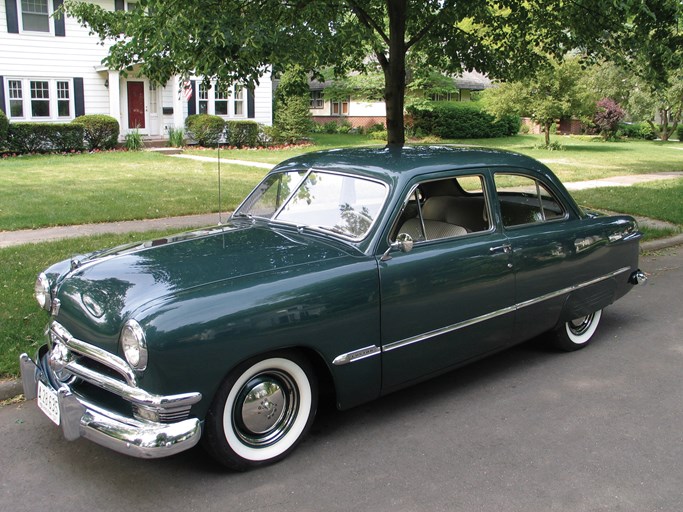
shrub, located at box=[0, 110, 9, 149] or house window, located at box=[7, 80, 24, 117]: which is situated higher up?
house window, located at box=[7, 80, 24, 117]

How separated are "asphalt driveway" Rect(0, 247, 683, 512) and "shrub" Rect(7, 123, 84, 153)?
17636 mm

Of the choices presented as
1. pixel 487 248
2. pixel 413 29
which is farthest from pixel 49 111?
pixel 487 248

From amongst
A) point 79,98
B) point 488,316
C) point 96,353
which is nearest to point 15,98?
point 79,98

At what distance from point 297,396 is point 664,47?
7.27m

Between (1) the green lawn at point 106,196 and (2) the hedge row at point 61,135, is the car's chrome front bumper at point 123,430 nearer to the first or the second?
(1) the green lawn at point 106,196

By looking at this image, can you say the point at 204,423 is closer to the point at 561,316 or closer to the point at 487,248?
the point at 487,248

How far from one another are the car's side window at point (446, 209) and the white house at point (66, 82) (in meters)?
16.7

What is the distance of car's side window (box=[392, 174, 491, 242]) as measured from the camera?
442cm

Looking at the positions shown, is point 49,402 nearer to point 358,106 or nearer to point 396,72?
point 396,72

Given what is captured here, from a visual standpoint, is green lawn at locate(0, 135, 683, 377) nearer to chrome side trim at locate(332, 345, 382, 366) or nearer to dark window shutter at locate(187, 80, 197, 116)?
chrome side trim at locate(332, 345, 382, 366)

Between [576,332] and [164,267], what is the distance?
11.3 ft

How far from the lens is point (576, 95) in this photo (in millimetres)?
26797

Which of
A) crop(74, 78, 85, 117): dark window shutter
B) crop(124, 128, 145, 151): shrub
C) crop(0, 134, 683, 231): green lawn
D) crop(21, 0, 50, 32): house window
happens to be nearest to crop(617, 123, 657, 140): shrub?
crop(0, 134, 683, 231): green lawn

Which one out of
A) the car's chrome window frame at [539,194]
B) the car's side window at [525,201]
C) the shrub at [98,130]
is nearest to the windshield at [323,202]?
the car's chrome window frame at [539,194]
